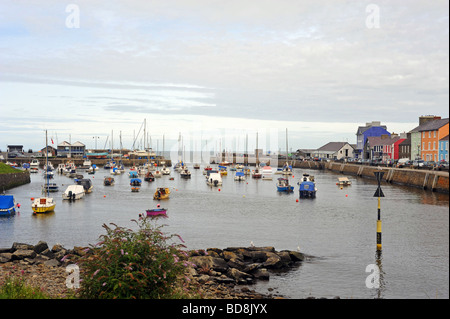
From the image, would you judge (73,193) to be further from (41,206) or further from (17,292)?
(17,292)

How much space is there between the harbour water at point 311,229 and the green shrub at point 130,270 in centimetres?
915

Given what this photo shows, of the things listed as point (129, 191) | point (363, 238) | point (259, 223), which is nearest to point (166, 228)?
point (259, 223)

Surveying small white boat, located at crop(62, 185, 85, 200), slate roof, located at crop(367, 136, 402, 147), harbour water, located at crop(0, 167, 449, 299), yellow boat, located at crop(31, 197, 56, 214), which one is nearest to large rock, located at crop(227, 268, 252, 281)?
harbour water, located at crop(0, 167, 449, 299)

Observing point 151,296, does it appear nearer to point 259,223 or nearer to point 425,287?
point 425,287

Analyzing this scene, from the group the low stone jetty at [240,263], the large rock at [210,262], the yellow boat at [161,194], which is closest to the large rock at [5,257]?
the low stone jetty at [240,263]

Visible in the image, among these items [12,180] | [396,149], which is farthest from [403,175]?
[12,180]

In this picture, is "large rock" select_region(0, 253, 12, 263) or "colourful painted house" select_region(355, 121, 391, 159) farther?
"colourful painted house" select_region(355, 121, 391, 159)

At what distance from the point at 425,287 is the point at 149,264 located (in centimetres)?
2011

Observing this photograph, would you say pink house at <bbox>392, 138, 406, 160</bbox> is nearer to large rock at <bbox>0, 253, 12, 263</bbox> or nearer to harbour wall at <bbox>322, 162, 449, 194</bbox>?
harbour wall at <bbox>322, 162, 449, 194</bbox>

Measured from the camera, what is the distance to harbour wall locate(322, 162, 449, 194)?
50844 mm

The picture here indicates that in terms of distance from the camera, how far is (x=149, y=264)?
15609mm

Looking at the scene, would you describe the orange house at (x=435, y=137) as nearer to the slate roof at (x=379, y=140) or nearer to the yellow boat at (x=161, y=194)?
the yellow boat at (x=161, y=194)

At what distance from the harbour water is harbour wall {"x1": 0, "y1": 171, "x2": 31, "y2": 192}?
1311cm

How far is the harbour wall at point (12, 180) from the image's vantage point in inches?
4011
